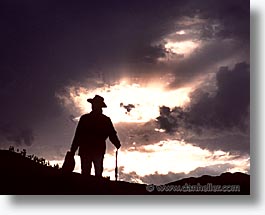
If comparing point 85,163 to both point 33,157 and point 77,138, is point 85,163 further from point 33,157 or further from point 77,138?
point 33,157

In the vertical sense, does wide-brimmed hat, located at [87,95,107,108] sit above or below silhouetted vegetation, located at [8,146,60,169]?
above

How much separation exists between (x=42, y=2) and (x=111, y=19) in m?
0.38

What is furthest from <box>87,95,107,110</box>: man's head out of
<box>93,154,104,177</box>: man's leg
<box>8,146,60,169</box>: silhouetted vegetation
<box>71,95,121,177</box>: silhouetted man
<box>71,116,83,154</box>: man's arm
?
<box>8,146,60,169</box>: silhouetted vegetation

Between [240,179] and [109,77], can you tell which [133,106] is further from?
[240,179]

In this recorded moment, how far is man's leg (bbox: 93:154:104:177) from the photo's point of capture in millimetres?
3355

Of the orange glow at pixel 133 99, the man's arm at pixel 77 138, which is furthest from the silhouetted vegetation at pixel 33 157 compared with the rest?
the orange glow at pixel 133 99

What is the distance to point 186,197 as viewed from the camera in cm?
333

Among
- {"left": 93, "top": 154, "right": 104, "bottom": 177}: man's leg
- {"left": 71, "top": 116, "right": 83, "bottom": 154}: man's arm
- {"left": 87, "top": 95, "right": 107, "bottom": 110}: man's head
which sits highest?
{"left": 87, "top": 95, "right": 107, "bottom": 110}: man's head

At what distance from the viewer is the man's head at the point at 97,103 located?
3.38m

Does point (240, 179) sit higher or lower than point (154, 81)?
lower

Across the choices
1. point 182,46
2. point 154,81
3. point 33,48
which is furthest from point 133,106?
point 33,48

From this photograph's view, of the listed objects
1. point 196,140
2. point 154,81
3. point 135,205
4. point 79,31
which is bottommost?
point 135,205

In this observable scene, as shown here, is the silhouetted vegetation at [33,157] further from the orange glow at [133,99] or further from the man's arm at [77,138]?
the orange glow at [133,99]

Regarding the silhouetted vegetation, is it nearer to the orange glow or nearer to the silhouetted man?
the silhouetted man
